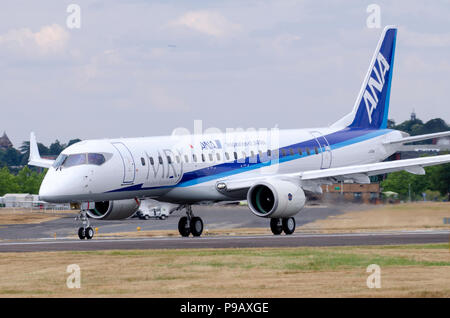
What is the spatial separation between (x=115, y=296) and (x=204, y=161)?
2447cm

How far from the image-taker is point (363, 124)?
51.9m

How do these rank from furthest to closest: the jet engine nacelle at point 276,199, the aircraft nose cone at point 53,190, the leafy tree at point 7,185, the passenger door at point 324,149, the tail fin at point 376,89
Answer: the leafy tree at point 7,185, the tail fin at point 376,89, the passenger door at point 324,149, the jet engine nacelle at point 276,199, the aircraft nose cone at point 53,190

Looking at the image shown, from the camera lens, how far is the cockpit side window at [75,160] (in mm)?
39625

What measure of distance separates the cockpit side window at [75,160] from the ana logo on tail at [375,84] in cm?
1819

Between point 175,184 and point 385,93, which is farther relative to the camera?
point 385,93

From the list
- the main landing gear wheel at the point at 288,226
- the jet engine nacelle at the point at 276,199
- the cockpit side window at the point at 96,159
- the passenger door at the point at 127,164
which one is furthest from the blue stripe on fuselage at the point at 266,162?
the main landing gear wheel at the point at 288,226

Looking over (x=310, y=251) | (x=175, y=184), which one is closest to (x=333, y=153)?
(x=175, y=184)

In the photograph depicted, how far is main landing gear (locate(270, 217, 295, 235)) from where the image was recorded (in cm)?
4428

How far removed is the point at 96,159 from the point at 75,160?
84 cm

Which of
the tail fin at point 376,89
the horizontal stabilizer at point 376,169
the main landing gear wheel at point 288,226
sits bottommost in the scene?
the main landing gear wheel at point 288,226

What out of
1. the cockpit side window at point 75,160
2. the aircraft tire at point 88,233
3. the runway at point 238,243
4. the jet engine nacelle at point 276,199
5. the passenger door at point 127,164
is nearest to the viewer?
the runway at point 238,243

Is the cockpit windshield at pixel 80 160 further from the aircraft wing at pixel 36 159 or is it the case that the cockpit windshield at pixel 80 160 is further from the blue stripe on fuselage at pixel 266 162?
the aircraft wing at pixel 36 159
